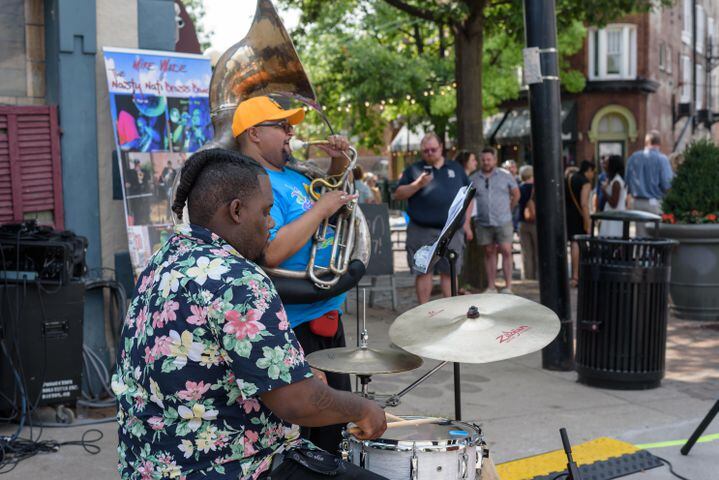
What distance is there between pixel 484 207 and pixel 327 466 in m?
8.04

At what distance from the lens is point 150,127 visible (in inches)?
226

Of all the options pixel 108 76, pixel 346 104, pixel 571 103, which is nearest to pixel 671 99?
pixel 571 103

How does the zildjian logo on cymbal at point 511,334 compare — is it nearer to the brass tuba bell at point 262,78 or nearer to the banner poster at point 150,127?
the brass tuba bell at point 262,78

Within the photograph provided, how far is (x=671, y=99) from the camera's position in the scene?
118ft

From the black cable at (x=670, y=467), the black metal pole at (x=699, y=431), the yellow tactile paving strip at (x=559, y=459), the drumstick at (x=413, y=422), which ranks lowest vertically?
the black cable at (x=670, y=467)

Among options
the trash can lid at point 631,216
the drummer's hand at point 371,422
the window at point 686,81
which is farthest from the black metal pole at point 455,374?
the window at point 686,81

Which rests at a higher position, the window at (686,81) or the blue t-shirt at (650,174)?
the window at (686,81)

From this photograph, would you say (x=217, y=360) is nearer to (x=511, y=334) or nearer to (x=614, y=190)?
(x=511, y=334)

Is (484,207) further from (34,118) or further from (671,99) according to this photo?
(671,99)

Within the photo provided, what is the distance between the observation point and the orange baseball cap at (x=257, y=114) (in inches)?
139

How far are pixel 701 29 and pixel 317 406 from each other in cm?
4395

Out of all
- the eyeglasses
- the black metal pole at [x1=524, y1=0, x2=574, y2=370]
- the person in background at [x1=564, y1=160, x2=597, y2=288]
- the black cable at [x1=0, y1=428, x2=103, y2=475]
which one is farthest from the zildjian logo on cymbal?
the person in background at [x1=564, y1=160, x2=597, y2=288]

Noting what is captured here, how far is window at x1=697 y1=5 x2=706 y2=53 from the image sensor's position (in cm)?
4056

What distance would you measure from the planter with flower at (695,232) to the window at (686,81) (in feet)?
102
